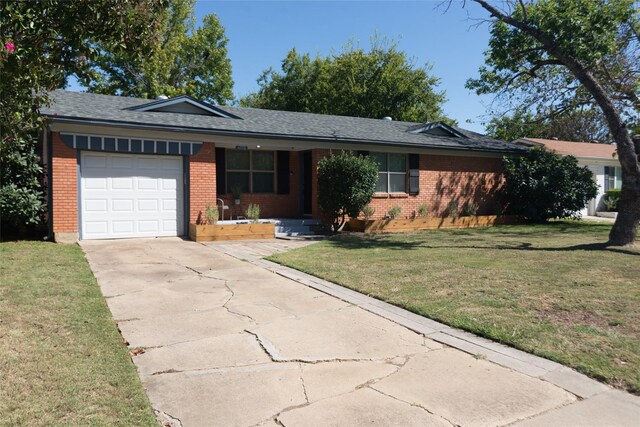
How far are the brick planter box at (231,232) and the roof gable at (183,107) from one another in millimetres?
3828

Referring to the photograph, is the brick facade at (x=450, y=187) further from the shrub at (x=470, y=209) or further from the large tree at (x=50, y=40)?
the large tree at (x=50, y=40)

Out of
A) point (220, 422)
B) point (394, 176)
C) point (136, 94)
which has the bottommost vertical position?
point (220, 422)

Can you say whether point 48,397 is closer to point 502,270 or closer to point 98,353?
point 98,353

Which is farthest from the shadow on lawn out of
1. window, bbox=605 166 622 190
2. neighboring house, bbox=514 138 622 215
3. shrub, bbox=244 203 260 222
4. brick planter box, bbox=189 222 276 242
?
window, bbox=605 166 622 190

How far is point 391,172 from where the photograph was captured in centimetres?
1666

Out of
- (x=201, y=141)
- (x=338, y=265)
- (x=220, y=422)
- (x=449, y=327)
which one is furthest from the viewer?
(x=201, y=141)

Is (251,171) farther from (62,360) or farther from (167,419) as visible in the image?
(167,419)

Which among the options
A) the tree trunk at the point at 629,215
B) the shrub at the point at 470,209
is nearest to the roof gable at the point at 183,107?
the shrub at the point at 470,209

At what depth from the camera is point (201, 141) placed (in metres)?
13.2

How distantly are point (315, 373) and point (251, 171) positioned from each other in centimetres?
1220

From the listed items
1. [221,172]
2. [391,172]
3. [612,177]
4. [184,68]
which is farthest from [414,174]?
[184,68]

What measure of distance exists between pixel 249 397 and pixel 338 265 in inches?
213

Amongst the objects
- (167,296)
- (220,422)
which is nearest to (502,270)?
(167,296)

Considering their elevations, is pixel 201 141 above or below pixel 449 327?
above
